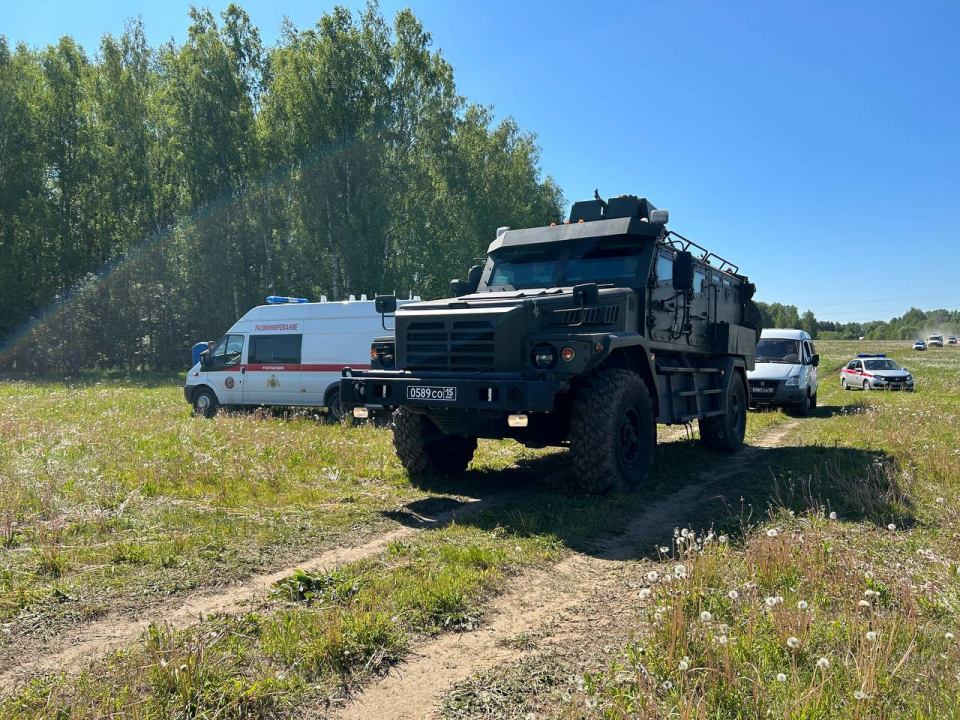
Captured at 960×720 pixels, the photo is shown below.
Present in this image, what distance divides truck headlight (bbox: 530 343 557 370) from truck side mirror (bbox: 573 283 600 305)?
619mm

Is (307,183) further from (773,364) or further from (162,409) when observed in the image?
(773,364)

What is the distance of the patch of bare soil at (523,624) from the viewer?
302cm

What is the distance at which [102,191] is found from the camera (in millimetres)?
33781

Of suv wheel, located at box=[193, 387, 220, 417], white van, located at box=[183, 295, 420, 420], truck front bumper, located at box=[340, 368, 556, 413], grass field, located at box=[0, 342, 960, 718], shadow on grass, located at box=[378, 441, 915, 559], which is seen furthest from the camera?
suv wheel, located at box=[193, 387, 220, 417]

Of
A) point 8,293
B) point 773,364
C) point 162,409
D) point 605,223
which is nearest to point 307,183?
point 8,293

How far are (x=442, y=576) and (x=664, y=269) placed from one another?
563cm

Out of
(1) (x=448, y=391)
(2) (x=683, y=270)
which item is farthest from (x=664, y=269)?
(1) (x=448, y=391)

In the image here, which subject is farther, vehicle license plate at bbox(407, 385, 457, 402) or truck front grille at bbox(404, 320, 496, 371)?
truck front grille at bbox(404, 320, 496, 371)

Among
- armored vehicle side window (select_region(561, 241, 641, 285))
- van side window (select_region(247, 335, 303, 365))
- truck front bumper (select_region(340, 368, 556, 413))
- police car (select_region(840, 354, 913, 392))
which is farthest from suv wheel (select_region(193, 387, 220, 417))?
police car (select_region(840, 354, 913, 392))

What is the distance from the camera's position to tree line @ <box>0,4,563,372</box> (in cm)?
3145

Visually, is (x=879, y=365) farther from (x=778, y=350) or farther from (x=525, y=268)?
(x=525, y=268)

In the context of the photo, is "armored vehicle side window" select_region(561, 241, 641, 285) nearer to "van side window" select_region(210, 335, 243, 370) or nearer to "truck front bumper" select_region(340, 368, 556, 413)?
"truck front bumper" select_region(340, 368, 556, 413)

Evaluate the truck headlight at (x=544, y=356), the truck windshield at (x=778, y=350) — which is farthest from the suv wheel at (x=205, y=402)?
the truck windshield at (x=778, y=350)

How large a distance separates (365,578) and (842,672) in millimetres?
2779
